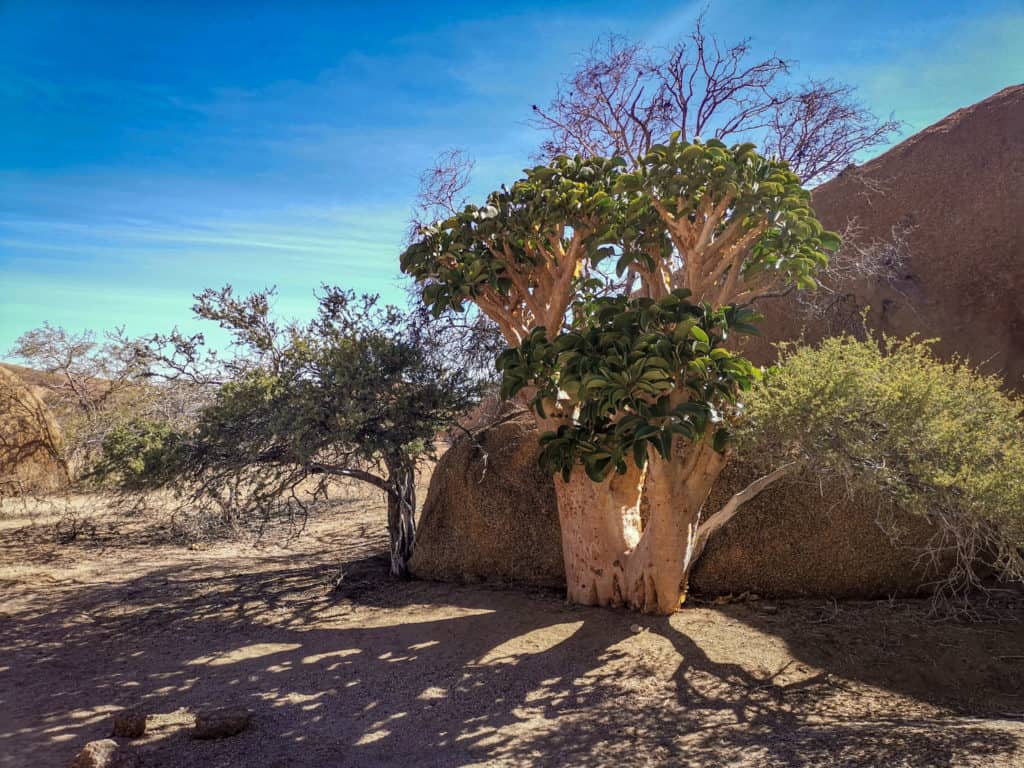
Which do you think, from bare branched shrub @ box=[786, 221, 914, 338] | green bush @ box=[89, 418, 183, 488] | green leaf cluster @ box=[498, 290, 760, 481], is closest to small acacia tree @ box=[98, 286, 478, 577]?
green bush @ box=[89, 418, 183, 488]

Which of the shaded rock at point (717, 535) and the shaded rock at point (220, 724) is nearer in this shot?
the shaded rock at point (220, 724)

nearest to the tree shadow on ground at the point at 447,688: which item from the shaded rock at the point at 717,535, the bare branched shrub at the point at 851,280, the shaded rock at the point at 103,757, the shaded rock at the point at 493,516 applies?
the shaded rock at the point at 103,757

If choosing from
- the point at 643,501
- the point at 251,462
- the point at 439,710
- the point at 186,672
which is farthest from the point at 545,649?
the point at 251,462

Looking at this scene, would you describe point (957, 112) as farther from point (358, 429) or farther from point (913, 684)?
point (358, 429)

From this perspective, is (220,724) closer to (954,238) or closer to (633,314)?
(633,314)

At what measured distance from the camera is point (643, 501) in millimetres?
8703

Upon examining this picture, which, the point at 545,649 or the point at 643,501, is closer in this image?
the point at 545,649

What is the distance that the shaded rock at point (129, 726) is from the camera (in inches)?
200

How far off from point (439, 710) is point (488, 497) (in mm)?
4088

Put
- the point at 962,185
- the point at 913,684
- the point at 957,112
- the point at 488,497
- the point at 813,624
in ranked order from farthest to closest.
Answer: the point at 957,112
the point at 962,185
the point at 488,497
the point at 813,624
the point at 913,684

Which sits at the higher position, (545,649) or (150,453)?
(150,453)

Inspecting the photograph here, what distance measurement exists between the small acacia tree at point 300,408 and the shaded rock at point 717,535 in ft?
3.74

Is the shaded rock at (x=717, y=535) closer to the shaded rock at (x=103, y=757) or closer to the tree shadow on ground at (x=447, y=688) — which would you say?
the tree shadow on ground at (x=447, y=688)

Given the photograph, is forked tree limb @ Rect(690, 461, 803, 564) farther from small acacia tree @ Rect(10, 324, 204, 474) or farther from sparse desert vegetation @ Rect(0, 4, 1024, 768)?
small acacia tree @ Rect(10, 324, 204, 474)
